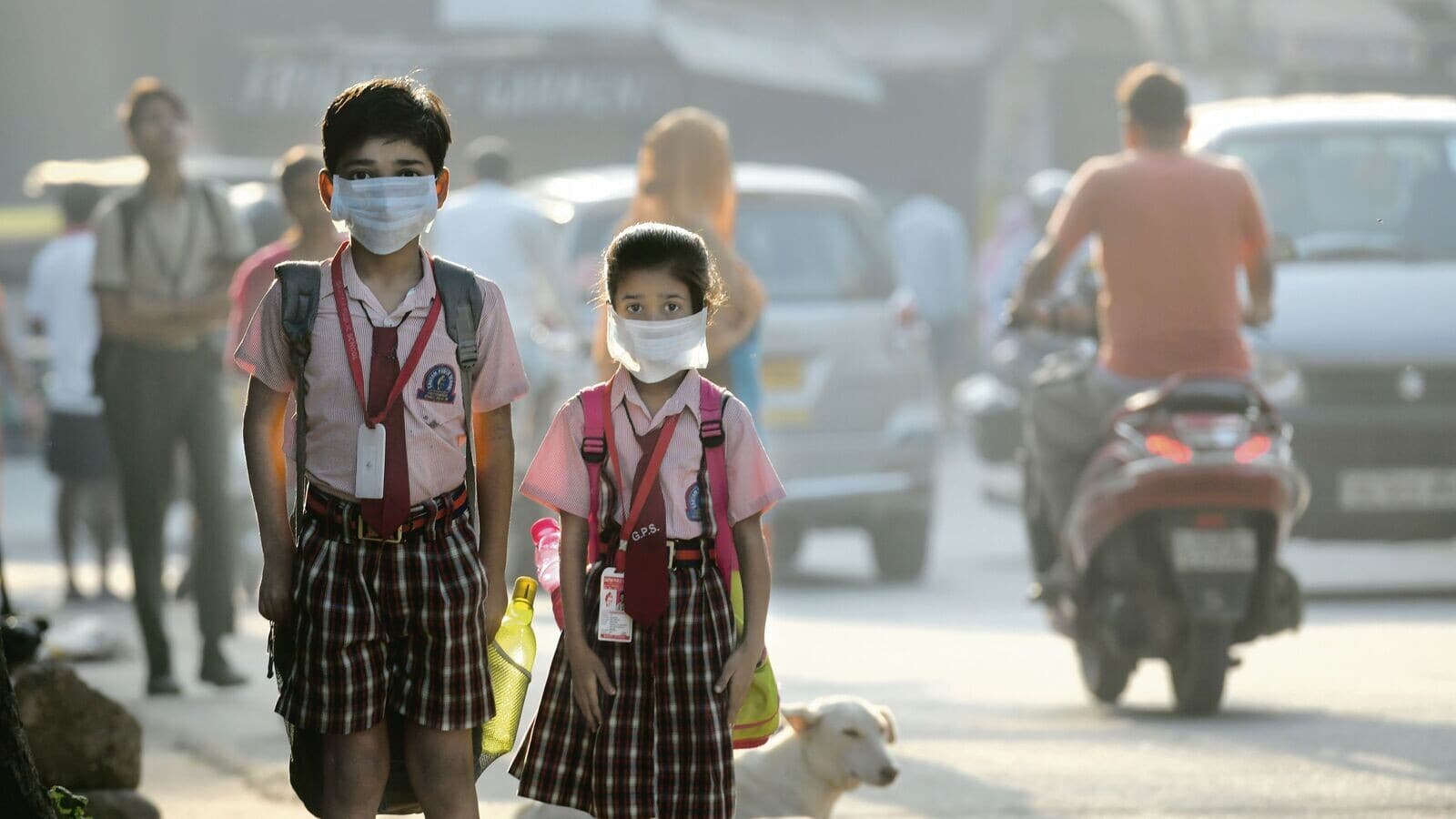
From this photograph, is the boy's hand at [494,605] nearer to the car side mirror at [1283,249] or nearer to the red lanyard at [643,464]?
the red lanyard at [643,464]

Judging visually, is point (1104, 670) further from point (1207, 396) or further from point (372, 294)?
point (372, 294)

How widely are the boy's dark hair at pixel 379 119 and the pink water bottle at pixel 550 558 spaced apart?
0.70 meters

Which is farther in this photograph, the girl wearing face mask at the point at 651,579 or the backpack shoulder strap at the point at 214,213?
the backpack shoulder strap at the point at 214,213

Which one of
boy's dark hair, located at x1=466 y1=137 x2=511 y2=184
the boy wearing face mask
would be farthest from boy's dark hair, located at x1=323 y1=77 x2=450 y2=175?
boy's dark hair, located at x1=466 y1=137 x2=511 y2=184

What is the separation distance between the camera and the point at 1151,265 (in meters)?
7.62

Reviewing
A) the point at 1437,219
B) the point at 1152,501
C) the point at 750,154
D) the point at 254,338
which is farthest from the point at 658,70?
the point at 254,338

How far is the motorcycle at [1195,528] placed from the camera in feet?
23.9

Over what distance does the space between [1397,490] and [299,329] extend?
7.24 m

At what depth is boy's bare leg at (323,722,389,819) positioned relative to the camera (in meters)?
4.26

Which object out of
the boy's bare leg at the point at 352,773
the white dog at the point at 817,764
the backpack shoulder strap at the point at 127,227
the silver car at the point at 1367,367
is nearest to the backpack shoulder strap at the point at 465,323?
the boy's bare leg at the point at 352,773

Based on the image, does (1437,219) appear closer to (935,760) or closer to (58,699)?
(935,760)

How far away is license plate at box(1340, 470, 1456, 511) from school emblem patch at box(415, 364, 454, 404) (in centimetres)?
700

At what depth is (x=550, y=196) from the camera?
12.7 meters

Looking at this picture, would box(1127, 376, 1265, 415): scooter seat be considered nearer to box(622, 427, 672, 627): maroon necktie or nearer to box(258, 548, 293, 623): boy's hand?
box(622, 427, 672, 627): maroon necktie
